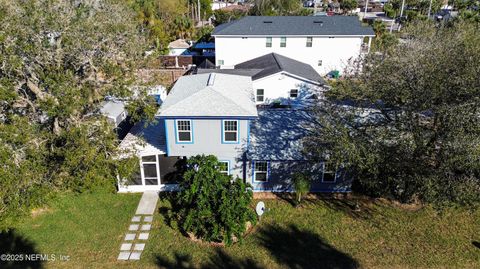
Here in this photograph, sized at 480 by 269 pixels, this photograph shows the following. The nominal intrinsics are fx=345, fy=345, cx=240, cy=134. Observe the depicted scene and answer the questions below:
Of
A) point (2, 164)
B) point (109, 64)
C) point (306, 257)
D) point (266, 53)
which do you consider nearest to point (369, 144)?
point (306, 257)

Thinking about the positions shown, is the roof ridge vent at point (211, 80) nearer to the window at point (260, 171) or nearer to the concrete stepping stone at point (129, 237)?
the window at point (260, 171)

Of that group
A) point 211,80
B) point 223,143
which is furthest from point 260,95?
point 223,143

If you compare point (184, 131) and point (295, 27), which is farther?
point (295, 27)

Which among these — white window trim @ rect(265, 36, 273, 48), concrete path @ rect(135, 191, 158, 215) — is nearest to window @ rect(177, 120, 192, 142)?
concrete path @ rect(135, 191, 158, 215)

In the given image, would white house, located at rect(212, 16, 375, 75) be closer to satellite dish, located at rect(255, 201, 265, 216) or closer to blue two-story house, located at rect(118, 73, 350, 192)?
blue two-story house, located at rect(118, 73, 350, 192)

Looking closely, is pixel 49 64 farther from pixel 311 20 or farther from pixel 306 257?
pixel 311 20

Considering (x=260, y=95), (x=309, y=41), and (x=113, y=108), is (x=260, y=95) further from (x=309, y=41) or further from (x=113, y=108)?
(x=309, y=41)
